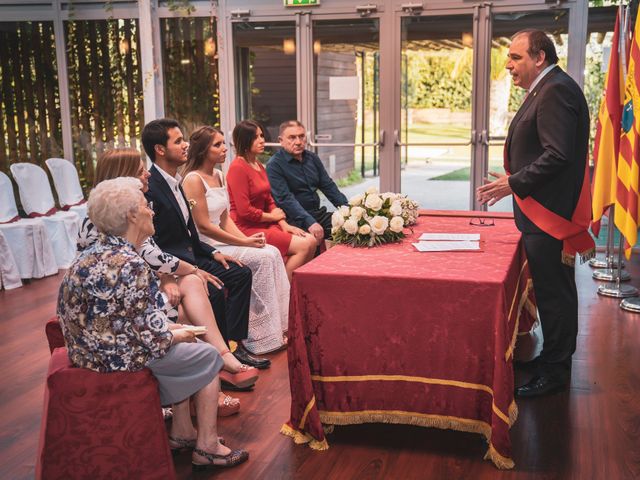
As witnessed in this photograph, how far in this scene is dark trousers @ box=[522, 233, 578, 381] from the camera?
11.7ft

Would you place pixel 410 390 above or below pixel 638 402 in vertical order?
above

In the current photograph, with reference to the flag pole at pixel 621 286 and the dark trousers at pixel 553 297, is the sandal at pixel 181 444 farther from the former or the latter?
the flag pole at pixel 621 286

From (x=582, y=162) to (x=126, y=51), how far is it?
609 centimetres

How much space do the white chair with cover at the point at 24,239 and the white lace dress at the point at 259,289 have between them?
2.73m

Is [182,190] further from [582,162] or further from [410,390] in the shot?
[582,162]

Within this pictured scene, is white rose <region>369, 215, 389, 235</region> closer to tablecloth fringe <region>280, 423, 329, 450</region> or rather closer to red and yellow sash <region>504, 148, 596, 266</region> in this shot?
red and yellow sash <region>504, 148, 596, 266</region>

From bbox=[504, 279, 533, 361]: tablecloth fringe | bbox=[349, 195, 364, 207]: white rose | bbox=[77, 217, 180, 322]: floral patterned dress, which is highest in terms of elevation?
bbox=[349, 195, 364, 207]: white rose

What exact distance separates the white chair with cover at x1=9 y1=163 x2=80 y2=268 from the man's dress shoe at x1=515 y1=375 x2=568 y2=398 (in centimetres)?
470

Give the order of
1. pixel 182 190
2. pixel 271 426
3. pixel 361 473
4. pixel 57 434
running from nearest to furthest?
pixel 57 434 < pixel 361 473 < pixel 271 426 < pixel 182 190

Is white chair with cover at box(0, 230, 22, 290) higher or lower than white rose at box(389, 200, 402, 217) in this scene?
lower

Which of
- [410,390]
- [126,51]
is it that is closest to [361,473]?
[410,390]

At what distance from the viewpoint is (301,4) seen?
7734mm

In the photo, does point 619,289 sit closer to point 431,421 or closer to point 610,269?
point 610,269

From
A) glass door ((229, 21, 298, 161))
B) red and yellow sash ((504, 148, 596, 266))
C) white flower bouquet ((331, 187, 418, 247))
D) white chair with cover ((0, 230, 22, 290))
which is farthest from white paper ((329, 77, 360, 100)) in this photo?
red and yellow sash ((504, 148, 596, 266))
